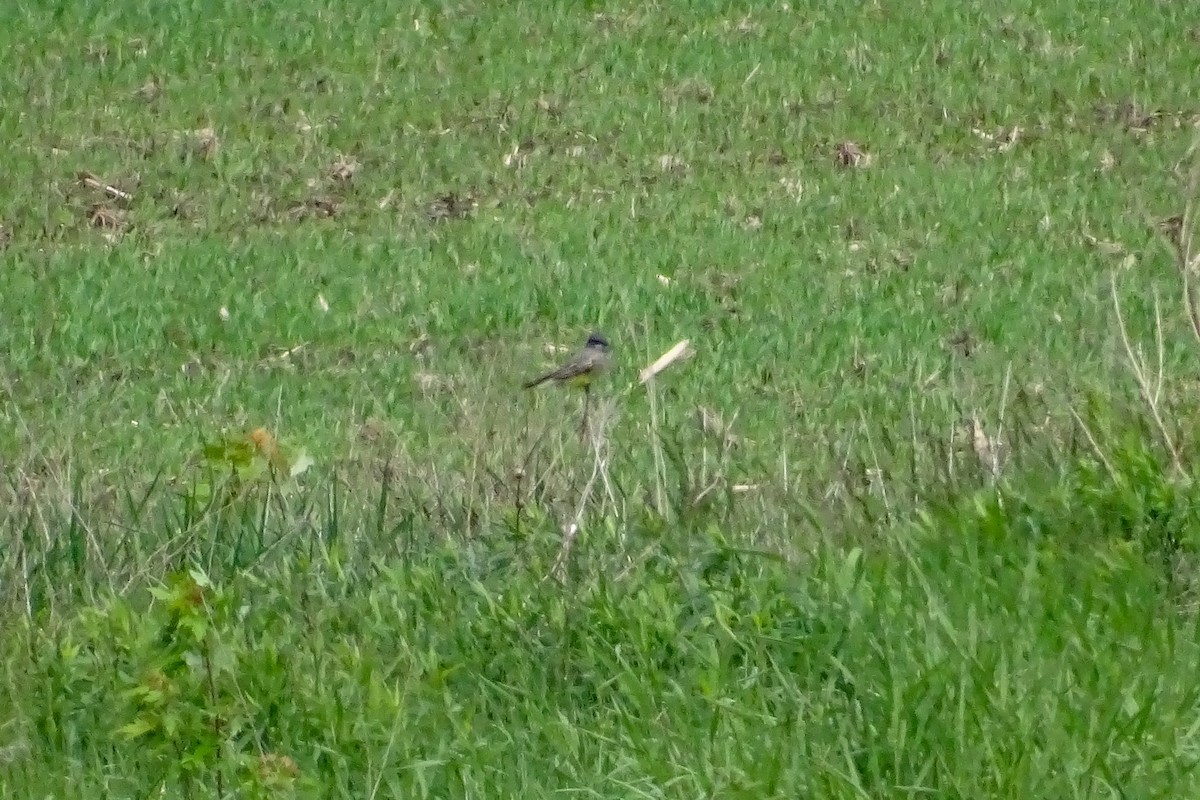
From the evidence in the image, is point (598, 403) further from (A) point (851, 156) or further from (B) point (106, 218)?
(B) point (106, 218)

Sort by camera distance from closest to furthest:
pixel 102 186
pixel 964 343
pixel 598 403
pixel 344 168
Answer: pixel 598 403 → pixel 964 343 → pixel 102 186 → pixel 344 168

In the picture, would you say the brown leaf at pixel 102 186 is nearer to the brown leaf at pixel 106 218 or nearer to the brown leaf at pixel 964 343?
the brown leaf at pixel 106 218

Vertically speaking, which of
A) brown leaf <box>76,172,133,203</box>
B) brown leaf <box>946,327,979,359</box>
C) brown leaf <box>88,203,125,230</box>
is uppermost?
brown leaf <box>946,327,979,359</box>

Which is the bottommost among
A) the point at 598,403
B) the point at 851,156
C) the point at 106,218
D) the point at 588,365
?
the point at 106,218

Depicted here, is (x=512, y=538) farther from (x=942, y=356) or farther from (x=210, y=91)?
(x=210, y=91)

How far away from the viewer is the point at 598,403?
8961 mm

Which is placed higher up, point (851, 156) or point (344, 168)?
point (851, 156)

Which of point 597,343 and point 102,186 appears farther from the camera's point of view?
point 102,186

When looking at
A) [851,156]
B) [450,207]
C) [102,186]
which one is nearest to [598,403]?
[450,207]

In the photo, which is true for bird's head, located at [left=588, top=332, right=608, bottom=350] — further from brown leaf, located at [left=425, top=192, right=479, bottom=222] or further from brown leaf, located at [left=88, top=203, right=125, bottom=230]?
brown leaf, located at [left=88, top=203, right=125, bottom=230]

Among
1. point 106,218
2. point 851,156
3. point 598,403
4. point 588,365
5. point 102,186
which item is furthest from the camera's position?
point 102,186

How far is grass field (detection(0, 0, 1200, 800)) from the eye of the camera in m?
4.12

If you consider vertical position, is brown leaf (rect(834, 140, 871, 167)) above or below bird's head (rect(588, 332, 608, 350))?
below

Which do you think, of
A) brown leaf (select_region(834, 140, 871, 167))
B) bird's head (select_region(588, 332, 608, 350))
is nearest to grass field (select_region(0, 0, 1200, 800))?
brown leaf (select_region(834, 140, 871, 167))
